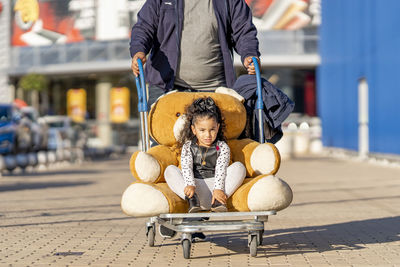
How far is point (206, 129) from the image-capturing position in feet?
18.3

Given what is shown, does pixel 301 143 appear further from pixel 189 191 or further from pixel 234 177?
pixel 189 191

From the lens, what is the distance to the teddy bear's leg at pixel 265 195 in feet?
17.2

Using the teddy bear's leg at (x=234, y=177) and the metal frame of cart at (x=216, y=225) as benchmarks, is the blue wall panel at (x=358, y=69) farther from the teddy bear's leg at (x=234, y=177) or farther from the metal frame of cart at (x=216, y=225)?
the metal frame of cart at (x=216, y=225)

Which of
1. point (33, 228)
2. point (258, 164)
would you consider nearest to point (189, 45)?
point (258, 164)

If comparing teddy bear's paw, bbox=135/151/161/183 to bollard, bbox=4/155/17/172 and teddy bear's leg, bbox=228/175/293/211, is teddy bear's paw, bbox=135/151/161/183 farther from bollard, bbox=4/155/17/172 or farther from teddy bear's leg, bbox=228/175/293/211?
bollard, bbox=4/155/17/172

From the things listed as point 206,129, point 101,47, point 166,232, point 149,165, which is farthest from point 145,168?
point 101,47

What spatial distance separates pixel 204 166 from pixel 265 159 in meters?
0.43

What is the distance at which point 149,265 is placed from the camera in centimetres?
511

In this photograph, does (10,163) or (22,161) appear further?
(22,161)

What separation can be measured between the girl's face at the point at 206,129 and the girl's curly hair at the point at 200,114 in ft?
0.08

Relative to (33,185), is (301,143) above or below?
below

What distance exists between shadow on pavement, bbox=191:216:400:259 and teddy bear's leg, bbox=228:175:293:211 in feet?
1.40

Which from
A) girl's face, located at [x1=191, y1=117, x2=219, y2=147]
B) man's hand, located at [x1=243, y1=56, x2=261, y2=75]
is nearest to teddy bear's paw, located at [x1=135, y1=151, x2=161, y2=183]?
girl's face, located at [x1=191, y1=117, x2=219, y2=147]

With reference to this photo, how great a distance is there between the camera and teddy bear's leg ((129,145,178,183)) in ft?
18.0
